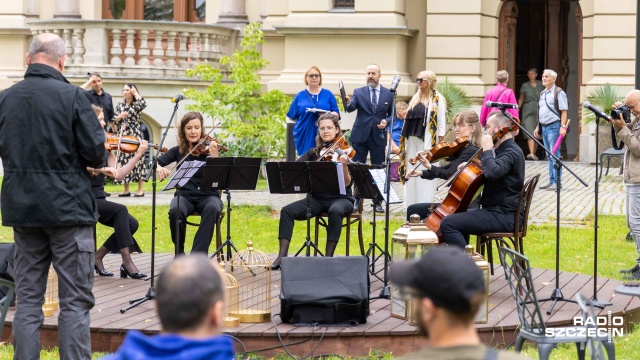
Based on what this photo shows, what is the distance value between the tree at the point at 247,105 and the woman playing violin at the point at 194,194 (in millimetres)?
6922

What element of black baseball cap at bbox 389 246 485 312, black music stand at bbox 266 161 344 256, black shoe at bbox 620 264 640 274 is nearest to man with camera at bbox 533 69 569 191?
black shoe at bbox 620 264 640 274

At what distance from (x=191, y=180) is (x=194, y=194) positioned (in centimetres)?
13

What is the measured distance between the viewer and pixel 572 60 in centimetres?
2325

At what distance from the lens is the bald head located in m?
6.43

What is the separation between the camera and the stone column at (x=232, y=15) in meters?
21.5

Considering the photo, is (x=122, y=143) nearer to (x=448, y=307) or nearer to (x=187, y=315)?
(x=187, y=315)

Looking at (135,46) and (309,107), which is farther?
(135,46)

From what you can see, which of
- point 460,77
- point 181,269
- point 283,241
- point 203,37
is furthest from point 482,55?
point 181,269

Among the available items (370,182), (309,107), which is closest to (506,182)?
(370,182)

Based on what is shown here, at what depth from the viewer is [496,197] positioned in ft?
30.1

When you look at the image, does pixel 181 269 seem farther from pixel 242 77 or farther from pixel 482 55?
pixel 482 55

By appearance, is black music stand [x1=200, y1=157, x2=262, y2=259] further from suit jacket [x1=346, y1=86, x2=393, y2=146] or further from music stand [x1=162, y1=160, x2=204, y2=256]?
suit jacket [x1=346, y1=86, x2=393, y2=146]

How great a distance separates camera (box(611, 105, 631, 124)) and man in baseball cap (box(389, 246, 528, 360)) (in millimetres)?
6045

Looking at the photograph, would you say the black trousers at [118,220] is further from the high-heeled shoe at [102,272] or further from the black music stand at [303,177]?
the black music stand at [303,177]
